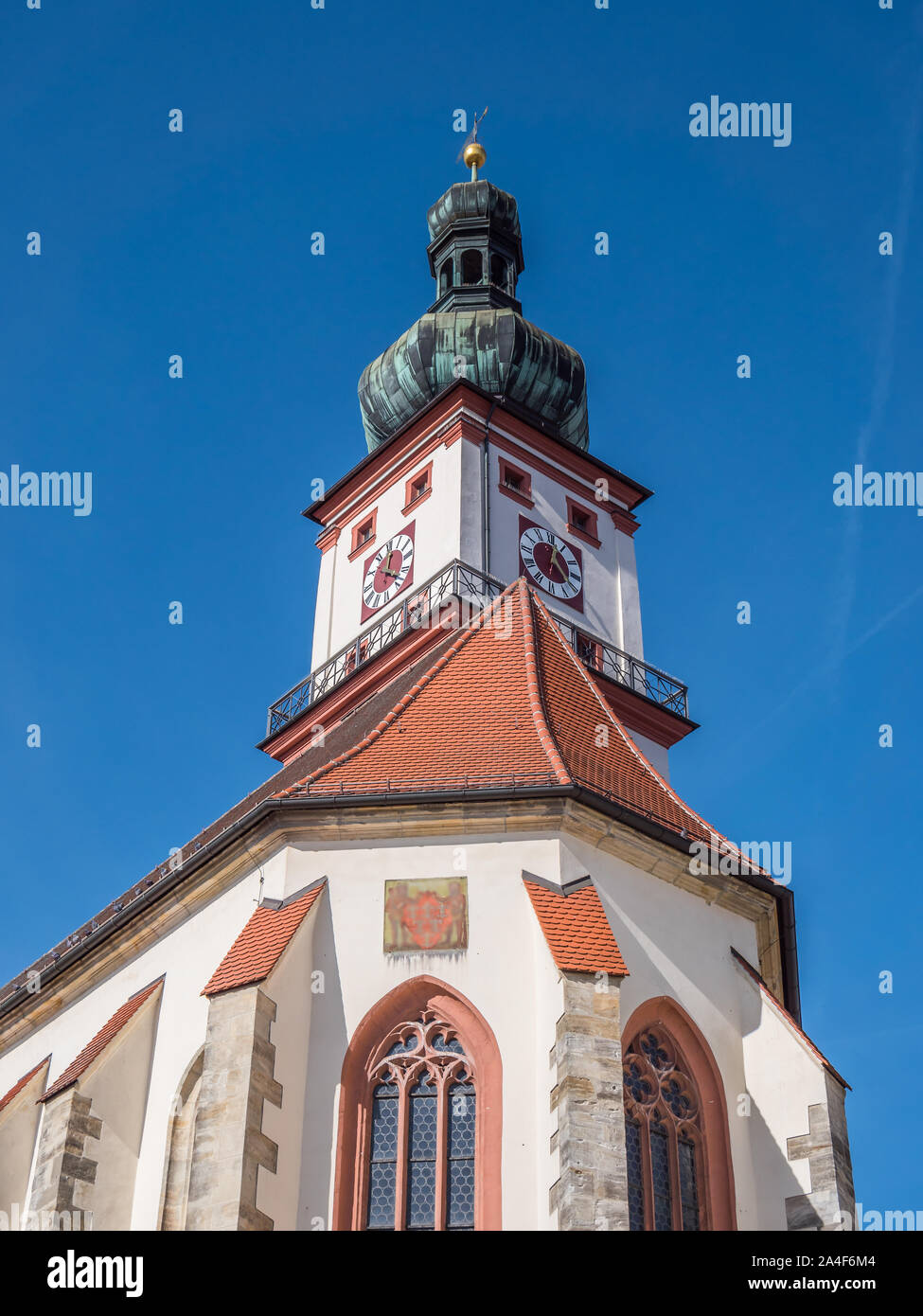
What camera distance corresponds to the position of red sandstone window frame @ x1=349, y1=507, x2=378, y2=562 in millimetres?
32250

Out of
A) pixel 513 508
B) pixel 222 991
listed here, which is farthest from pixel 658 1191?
pixel 513 508

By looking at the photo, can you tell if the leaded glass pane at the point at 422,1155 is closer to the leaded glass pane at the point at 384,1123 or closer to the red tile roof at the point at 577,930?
the leaded glass pane at the point at 384,1123

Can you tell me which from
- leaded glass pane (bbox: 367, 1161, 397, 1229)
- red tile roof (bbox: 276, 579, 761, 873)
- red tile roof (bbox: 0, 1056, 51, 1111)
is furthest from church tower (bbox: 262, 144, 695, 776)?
leaded glass pane (bbox: 367, 1161, 397, 1229)

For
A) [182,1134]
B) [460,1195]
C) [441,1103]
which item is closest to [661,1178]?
[460,1195]

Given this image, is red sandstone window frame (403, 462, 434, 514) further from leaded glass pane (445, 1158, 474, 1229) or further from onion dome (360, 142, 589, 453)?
leaded glass pane (445, 1158, 474, 1229)

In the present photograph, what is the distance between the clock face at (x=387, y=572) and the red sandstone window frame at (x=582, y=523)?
9.67 feet

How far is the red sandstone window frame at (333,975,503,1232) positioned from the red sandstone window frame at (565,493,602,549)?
16330mm

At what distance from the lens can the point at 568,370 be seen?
34656 mm

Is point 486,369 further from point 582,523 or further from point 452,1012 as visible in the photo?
point 452,1012

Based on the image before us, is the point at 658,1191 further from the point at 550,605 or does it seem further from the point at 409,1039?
the point at 550,605

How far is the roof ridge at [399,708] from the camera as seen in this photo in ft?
60.0

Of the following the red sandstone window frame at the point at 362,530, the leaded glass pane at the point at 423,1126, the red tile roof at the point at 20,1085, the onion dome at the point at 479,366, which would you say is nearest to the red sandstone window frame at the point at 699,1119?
the leaded glass pane at the point at 423,1126

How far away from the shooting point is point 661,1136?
53.8ft
